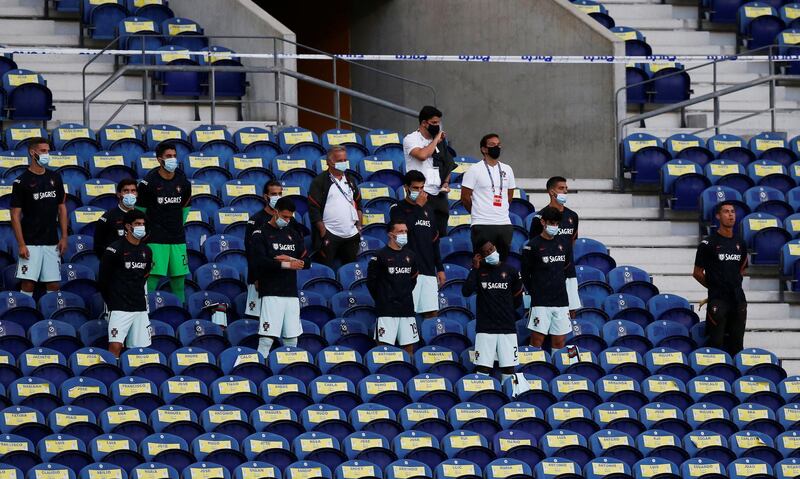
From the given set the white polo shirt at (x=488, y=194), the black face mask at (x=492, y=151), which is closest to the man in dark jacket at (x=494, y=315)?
the white polo shirt at (x=488, y=194)

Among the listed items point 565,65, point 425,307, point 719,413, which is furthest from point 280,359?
point 565,65

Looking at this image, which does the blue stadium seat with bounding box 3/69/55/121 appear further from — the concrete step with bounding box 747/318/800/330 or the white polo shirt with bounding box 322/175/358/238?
the concrete step with bounding box 747/318/800/330

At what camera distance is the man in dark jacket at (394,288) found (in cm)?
1619

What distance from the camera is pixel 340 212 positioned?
17234mm

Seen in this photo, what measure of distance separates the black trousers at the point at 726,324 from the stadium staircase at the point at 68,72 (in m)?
5.87

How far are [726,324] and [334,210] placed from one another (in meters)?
3.86

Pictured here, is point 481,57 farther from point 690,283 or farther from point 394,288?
point 394,288

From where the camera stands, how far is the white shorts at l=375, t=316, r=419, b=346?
53.4 feet

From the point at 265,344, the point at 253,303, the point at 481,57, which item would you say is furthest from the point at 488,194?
the point at 481,57

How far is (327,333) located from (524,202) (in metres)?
3.55

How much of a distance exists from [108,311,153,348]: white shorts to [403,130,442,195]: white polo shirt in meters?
3.28

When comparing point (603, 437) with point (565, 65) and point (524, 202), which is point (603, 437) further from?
point (565, 65)

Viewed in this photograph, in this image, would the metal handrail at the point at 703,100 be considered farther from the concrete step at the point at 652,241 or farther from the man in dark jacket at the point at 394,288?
the man in dark jacket at the point at 394,288

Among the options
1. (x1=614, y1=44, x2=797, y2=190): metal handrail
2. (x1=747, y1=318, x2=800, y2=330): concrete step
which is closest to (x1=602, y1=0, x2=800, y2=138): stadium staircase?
(x1=614, y1=44, x2=797, y2=190): metal handrail
